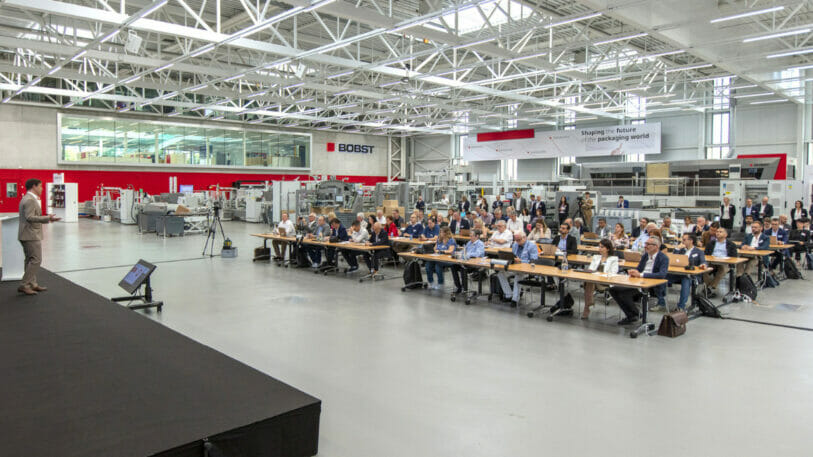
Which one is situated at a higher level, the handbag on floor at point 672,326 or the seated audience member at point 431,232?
the seated audience member at point 431,232

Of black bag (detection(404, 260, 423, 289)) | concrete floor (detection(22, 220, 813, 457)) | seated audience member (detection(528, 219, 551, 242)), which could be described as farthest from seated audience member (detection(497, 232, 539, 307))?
seated audience member (detection(528, 219, 551, 242))

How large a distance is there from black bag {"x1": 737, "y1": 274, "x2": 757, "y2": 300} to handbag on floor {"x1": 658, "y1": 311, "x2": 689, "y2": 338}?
3173 mm

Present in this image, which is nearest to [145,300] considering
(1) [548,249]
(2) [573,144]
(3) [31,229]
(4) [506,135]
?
(3) [31,229]

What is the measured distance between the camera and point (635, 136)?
26203 mm

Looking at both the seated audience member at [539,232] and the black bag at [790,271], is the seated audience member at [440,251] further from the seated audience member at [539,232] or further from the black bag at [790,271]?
the black bag at [790,271]

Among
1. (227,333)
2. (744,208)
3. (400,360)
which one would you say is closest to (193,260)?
(227,333)

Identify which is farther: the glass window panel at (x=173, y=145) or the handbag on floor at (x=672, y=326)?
the glass window panel at (x=173, y=145)

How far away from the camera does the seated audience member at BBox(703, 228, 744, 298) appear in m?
9.52

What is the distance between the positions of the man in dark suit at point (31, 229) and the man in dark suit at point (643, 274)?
801 cm

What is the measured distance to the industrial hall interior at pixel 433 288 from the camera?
404 centimetres

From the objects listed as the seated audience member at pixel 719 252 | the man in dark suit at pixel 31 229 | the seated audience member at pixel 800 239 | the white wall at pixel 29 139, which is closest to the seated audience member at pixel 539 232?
the seated audience member at pixel 719 252

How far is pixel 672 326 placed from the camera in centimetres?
700

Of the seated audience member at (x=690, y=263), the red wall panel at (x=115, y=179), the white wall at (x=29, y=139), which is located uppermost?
the white wall at (x=29, y=139)

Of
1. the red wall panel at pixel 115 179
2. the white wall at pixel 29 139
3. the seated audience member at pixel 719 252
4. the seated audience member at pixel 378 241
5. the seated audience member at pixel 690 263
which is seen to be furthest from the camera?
the red wall panel at pixel 115 179
